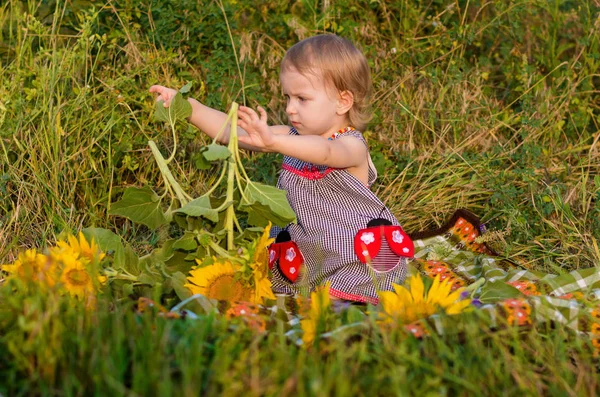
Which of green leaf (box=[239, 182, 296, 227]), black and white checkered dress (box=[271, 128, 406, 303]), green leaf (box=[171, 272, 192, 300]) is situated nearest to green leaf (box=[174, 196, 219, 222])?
green leaf (box=[239, 182, 296, 227])

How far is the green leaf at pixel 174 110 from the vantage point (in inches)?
103

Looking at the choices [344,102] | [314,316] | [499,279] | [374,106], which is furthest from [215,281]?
[374,106]

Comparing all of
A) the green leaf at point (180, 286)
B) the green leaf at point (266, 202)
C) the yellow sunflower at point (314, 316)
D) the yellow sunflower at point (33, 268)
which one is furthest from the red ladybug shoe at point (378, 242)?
the yellow sunflower at point (33, 268)

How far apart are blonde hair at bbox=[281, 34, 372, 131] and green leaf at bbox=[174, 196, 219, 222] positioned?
69 cm

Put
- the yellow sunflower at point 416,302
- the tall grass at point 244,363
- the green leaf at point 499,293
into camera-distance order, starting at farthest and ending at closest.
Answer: the green leaf at point 499,293 → the yellow sunflower at point 416,302 → the tall grass at point 244,363

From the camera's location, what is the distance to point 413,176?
3.91m

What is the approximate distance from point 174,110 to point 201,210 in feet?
1.28

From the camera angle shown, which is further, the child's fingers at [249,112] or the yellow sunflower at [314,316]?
the child's fingers at [249,112]

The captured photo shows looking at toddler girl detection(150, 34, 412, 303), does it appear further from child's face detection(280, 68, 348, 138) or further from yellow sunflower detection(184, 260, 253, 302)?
yellow sunflower detection(184, 260, 253, 302)

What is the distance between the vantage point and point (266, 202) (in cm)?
249

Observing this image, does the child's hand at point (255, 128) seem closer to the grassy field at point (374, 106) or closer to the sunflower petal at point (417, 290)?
the grassy field at point (374, 106)

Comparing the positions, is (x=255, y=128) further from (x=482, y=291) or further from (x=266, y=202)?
(x=482, y=291)

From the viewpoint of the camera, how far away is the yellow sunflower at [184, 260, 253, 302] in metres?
2.45

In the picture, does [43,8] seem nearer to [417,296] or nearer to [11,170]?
[11,170]
